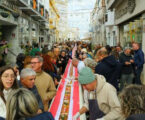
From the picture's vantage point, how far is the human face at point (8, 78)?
10.5ft

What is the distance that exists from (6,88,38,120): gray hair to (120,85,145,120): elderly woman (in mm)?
861

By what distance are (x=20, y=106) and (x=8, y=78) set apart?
1.36 metres

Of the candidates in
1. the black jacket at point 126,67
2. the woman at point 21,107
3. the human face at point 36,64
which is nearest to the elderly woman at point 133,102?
the woman at point 21,107

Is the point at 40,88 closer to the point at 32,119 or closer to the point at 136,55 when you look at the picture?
the point at 32,119

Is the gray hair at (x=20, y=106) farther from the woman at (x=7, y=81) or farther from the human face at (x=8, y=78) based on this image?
the human face at (x=8, y=78)

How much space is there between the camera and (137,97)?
1.94 meters

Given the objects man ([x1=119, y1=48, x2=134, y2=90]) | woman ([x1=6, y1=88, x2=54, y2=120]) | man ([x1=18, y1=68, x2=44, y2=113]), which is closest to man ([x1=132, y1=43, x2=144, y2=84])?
man ([x1=119, y1=48, x2=134, y2=90])

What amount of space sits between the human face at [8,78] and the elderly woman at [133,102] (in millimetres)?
1842

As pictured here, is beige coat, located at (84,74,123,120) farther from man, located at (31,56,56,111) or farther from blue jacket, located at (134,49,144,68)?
blue jacket, located at (134,49,144,68)

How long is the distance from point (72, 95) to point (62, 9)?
7854 centimetres

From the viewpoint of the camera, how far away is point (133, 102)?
193 centimetres

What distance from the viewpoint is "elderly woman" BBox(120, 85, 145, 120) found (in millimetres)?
1892

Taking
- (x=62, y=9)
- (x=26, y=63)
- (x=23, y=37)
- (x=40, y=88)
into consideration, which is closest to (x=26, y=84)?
(x=40, y=88)

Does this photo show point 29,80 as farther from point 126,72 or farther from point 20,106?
point 126,72
